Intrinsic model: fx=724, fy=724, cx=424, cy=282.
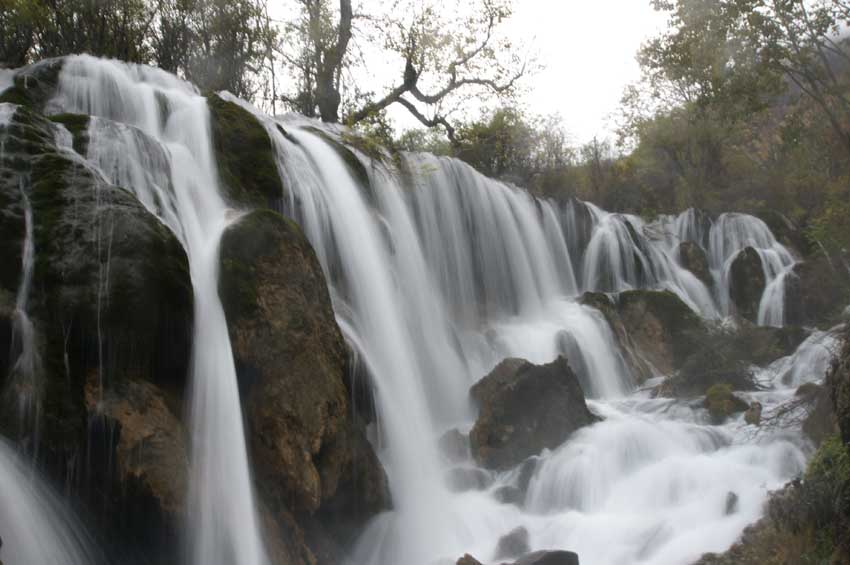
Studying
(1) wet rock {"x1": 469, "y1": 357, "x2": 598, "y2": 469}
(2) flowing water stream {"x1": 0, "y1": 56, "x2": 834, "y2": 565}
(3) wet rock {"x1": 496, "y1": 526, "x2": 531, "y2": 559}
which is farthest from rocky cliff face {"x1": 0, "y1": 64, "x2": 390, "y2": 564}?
(1) wet rock {"x1": 469, "y1": 357, "x2": 598, "y2": 469}

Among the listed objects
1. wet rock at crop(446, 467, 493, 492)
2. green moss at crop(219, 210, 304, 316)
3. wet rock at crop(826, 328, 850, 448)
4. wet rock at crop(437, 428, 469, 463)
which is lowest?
wet rock at crop(446, 467, 493, 492)

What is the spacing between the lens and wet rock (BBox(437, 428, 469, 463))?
34.4ft

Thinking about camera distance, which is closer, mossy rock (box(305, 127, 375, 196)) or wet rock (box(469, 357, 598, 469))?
wet rock (box(469, 357, 598, 469))

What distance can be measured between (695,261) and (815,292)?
4.12 metres

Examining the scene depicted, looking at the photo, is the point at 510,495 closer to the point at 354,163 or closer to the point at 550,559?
the point at 550,559

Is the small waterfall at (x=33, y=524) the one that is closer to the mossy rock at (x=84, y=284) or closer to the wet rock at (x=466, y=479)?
the mossy rock at (x=84, y=284)

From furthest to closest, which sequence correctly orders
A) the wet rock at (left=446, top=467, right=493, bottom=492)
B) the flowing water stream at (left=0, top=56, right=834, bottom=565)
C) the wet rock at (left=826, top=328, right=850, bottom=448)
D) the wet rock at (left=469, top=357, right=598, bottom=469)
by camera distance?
the wet rock at (left=469, top=357, right=598, bottom=469) → the wet rock at (left=446, top=467, right=493, bottom=492) → the flowing water stream at (left=0, top=56, right=834, bottom=565) → the wet rock at (left=826, top=328, right=850, bottom=448)

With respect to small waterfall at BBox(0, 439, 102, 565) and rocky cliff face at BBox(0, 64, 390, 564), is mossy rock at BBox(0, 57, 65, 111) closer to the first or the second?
rocky cliff face at BBox(0, 64, 390, 564)

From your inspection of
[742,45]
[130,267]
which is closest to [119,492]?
[130,267]

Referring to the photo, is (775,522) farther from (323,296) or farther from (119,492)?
(119,492)

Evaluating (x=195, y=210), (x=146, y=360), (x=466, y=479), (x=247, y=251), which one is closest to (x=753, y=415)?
(x=466, y=479)

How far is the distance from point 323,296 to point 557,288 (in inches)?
421

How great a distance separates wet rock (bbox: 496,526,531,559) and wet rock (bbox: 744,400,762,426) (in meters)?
4.02

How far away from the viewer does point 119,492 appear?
5863 mm
